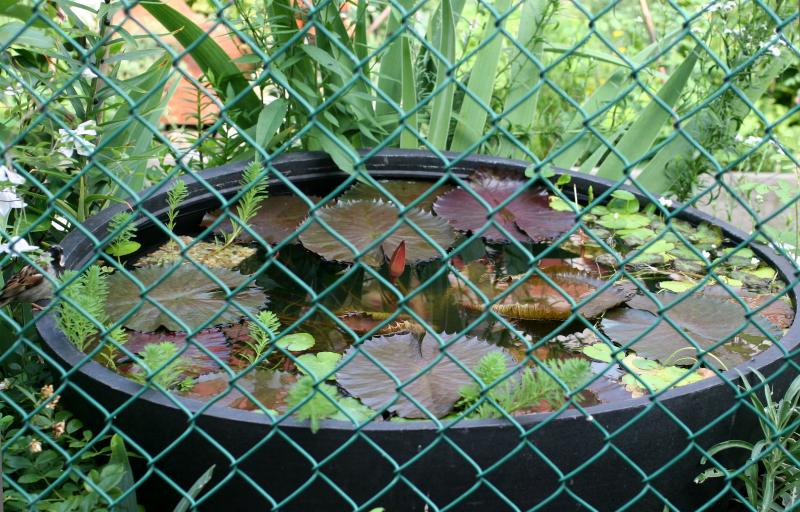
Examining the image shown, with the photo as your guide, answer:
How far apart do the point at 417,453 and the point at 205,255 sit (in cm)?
103

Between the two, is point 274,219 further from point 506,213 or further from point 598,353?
point 598,353

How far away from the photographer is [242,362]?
1973 mm

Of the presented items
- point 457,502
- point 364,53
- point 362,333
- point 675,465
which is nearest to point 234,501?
point 457,502

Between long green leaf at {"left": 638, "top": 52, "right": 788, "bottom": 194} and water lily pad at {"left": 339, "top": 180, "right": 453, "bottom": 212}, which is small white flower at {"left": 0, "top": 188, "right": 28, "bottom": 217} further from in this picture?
long green leaf at {"left": 638, "top": 52, "right": 788, "bottom": 194}

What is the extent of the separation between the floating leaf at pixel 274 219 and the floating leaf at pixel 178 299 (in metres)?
0.23

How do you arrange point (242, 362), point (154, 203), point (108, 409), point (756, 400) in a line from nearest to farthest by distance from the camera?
point (108, 409) < point (756, 400) < point (242, 362) < point (154, 203)

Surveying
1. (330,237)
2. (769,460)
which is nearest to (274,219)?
(330,237)

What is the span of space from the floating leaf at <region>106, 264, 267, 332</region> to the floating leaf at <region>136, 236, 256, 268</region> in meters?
0.12

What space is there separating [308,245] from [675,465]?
1.08 meters

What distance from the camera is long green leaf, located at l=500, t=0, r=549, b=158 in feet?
9.41

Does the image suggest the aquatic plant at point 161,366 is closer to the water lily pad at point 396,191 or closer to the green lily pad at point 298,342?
the green lily pad at point 298,342

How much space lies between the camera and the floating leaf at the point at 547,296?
2.16 m

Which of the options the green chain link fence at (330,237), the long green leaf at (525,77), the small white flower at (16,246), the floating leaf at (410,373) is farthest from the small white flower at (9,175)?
the long green leaf at (525,77)

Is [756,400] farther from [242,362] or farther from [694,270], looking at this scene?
[242,362]
